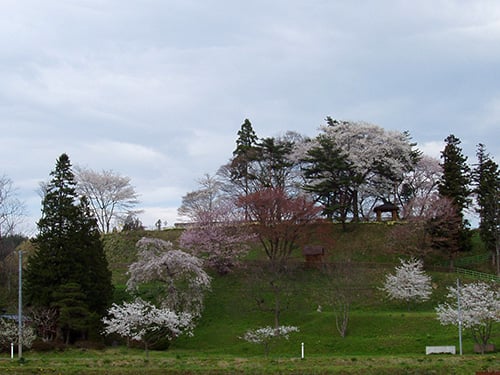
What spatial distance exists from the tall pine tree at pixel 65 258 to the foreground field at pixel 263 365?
1042 centimetres

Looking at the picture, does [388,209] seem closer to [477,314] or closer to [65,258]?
[477,314]

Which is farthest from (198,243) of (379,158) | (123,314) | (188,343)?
(379,158)

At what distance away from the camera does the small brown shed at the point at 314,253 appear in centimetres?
4766

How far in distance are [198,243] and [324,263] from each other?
9887 mm

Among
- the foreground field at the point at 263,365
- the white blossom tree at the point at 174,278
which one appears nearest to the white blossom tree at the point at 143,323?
the foreground field at the point at 263,365

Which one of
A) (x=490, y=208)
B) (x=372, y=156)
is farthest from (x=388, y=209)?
(x=490, y=208)

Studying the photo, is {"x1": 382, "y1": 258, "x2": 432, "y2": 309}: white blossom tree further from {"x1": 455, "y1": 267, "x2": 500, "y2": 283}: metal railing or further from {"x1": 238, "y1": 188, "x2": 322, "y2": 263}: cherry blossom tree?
{"x1": 238, "y1": 188, "x2": 322, "y2": 263}: cherry blossom tree

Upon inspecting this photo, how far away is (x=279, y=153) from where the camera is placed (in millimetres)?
58844

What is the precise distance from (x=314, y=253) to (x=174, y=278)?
13563 mm

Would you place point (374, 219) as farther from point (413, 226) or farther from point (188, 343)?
point (188, 343)

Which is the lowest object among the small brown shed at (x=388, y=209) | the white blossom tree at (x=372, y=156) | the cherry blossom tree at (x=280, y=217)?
the cherry blossom tree at (x=280, y=217)

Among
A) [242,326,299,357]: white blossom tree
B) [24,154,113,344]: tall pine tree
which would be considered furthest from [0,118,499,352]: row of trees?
[242,326,299,357]: white blossom tree

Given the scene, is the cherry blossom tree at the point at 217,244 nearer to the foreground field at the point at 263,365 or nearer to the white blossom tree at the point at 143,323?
the white blossom tree at the point at 143,323

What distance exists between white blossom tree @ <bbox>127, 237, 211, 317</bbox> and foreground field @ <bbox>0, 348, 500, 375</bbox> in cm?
1224
